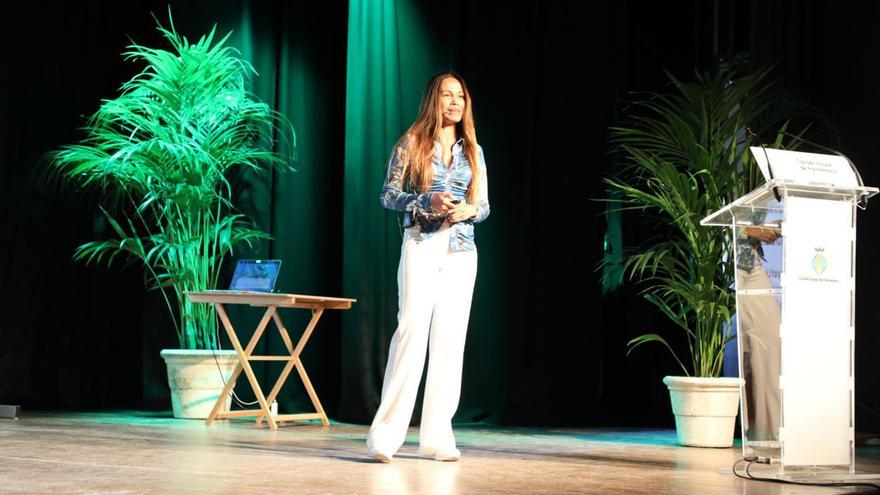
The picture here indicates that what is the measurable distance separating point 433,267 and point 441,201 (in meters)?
0.26

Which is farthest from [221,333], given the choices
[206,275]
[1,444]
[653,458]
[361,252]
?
[653,458]

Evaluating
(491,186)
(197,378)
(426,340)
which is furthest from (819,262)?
(197,378)

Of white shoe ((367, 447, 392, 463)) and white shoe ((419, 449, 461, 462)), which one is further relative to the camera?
white shoe ((419, 449, 461, 462))

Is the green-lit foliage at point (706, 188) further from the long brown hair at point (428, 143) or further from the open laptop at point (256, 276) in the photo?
the open laptop at point (256, 276)

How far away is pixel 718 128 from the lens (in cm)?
504

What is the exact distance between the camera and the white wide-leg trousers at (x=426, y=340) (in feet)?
12.5

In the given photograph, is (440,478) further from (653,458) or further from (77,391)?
(77,391)

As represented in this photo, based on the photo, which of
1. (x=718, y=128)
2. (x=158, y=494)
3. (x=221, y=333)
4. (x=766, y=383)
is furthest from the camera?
(x=221, y=333)

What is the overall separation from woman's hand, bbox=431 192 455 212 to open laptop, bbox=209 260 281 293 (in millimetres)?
1932

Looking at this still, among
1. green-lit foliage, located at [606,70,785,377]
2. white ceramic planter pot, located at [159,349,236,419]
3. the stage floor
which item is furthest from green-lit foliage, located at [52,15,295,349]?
green-lit foliage, located at [606,70,785,377]

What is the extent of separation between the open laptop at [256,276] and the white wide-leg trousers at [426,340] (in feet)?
5.93

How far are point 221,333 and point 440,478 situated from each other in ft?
11.2

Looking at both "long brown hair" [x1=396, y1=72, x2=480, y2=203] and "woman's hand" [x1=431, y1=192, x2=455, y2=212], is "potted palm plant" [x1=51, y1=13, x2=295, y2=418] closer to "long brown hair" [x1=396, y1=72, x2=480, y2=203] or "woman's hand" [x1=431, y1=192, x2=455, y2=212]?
"long brown hair" [x1=396, y1=72, x2=480, y2=203]

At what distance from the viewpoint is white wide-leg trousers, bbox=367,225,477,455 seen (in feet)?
12.5
